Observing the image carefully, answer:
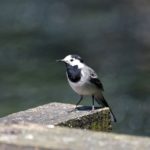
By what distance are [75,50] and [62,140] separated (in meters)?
12.6

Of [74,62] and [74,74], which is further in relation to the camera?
[74,62]

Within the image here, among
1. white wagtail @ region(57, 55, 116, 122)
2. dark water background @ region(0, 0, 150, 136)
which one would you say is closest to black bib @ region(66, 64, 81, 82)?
white wagtail @ region(57, 55, 116, 122)

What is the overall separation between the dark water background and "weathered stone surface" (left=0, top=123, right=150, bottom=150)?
26.6ft

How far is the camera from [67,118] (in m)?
4.34

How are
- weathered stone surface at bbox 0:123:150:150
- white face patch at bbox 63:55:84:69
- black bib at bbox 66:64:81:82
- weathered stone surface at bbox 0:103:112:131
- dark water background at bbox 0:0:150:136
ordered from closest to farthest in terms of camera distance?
weathered stone surface at bbox 0:123:150:150 → weathered stone surface at bbox 0:103:112:131 → black bib at bbox 66:64:81:82 → white face patch at bbox 63:55:84:69 → dark water background at bbox 0:0:150:136

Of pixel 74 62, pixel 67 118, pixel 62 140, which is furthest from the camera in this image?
pixel 74 62

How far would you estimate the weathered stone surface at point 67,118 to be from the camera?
432 cm

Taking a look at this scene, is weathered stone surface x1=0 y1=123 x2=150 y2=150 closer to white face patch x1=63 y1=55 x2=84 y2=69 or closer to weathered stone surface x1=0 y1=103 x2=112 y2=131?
weathered stone surface x1=0 y1=103 x2=112 y2=131

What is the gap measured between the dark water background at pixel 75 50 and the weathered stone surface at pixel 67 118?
646 cm

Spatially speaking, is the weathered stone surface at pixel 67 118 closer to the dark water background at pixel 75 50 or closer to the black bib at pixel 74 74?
the black bib at pixel 74 74

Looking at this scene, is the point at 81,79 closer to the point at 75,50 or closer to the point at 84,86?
the point at 84,86

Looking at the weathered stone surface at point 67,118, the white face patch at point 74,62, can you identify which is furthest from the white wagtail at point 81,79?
the weathered stone surface at point 67,118

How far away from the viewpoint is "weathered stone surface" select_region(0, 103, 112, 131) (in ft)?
14.2

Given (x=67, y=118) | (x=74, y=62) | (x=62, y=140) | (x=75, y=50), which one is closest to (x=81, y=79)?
(x=74, y=62)
